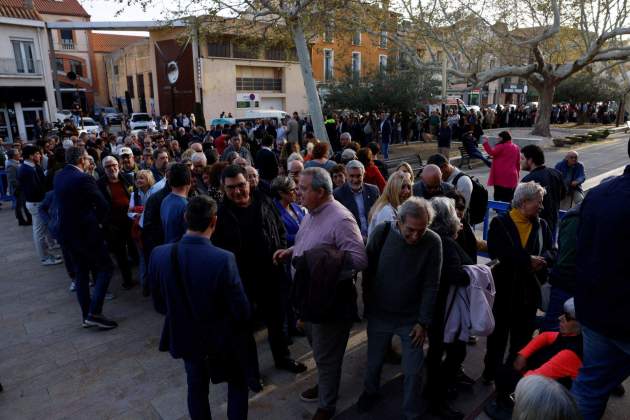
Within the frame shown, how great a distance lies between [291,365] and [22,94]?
28.8 metres

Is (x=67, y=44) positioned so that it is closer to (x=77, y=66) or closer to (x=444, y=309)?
(x=77, y=66)

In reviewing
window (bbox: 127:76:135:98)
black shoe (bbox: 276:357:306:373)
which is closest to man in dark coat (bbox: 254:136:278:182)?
black shoe (bbox: 276:357:306:373)

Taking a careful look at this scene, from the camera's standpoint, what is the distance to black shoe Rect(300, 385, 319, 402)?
3.32 meters

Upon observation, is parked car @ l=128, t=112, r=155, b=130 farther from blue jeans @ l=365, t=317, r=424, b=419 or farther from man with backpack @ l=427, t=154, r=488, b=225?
blue jeans @ l=365, t=317, r=424, b=419

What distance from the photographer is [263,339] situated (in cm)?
432

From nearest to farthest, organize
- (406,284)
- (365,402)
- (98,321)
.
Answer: (406,284), (365,402), (98,321)

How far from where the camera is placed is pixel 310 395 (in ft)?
10.9

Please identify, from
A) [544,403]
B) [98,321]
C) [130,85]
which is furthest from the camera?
[130,85]

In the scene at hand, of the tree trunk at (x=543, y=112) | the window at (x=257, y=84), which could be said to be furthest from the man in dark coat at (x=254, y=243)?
the window at (x=257, y=84)

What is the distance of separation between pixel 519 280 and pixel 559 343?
60 cm

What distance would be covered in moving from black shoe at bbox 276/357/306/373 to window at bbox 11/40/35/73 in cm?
2904

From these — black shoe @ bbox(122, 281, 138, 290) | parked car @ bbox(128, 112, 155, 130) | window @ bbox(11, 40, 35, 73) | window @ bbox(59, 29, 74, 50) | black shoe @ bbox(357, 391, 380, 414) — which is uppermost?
window @ bbox(59, 29, 74, 50)

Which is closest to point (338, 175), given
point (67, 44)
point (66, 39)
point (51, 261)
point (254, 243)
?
point (254, 243)

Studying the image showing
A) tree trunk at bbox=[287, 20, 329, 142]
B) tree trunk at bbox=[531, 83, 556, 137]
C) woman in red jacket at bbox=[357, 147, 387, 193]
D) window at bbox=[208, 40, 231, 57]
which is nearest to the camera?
woman in red jacket at bbox=[357, 147, 387, 193]
